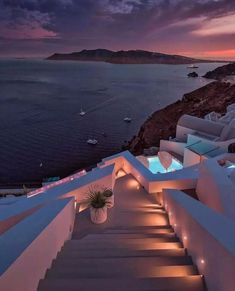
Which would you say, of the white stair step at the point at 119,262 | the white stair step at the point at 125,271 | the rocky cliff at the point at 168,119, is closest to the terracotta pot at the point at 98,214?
the white stair step at the point at 119,262

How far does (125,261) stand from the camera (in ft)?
11.9

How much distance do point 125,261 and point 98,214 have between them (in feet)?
7.86

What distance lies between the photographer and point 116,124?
39312 mm

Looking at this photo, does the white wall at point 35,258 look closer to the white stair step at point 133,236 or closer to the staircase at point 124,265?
the staircase at point 124,265

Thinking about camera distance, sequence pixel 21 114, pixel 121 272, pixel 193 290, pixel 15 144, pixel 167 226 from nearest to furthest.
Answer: pixel 193 290, pixel 121 272, pixel 167 226, pixel 15 144, pixel 21 114

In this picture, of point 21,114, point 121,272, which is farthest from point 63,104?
point 121,272

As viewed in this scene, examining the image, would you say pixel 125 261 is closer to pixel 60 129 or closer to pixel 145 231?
pixel 145 231

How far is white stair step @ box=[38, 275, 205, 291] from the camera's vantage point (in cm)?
297

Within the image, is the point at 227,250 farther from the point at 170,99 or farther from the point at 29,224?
the point at 170,99

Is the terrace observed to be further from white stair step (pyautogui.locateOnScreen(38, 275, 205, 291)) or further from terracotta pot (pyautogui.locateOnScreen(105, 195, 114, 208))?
terracotta pot (pyautogui.locateOnScreen(105, 195, 114, 208))

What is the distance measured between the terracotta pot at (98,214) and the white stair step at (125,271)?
93.5 inches

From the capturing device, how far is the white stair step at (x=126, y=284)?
117 inches

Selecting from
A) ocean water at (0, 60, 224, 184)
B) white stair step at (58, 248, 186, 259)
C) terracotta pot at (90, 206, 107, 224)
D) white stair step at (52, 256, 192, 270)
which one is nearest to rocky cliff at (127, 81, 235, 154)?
ocean water at (0, 60, 224, 184)

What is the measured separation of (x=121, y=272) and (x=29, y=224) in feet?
5.03
